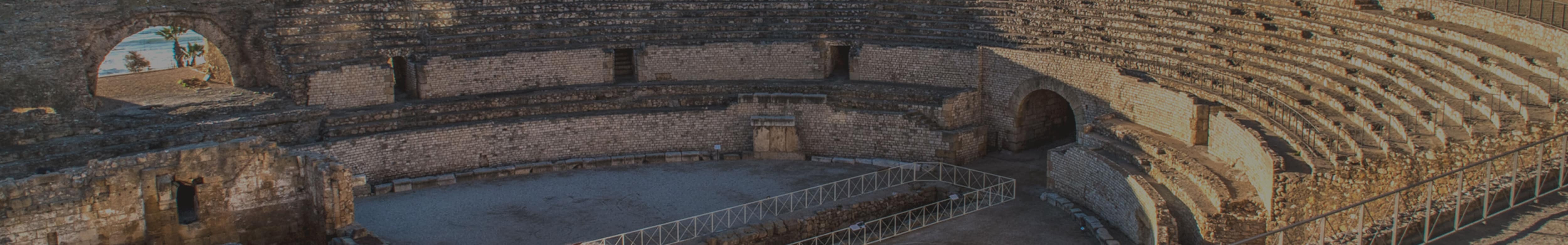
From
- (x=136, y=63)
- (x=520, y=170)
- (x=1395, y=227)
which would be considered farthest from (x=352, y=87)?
(x=1395, y=227)

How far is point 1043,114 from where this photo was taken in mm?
36062

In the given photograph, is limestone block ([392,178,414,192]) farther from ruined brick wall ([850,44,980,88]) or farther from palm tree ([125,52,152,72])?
palm tree ([125,52,152,72])

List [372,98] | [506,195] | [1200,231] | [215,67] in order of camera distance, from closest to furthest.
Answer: [1200,231] < [506,195] < [372,98] < [215,67]

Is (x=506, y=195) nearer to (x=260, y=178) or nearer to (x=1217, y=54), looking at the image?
(x=260, y=178)

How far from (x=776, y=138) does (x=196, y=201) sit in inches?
541

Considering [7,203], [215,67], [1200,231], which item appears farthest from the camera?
[215,67]

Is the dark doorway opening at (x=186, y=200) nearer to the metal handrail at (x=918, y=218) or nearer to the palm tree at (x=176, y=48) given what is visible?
the metal handrail at (x=918, y=218)

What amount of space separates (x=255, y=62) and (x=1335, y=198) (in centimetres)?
2259

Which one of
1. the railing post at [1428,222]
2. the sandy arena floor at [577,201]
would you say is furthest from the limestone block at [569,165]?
the railing post at [1428,222]

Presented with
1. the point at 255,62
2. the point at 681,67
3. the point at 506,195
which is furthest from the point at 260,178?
the point at 681,67

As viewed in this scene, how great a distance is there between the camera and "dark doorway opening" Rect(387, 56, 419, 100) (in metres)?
34.6

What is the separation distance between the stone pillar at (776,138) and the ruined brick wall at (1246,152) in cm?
Result: 973

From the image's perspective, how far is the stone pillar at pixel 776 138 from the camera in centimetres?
3500

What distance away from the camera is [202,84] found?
1369 inches
